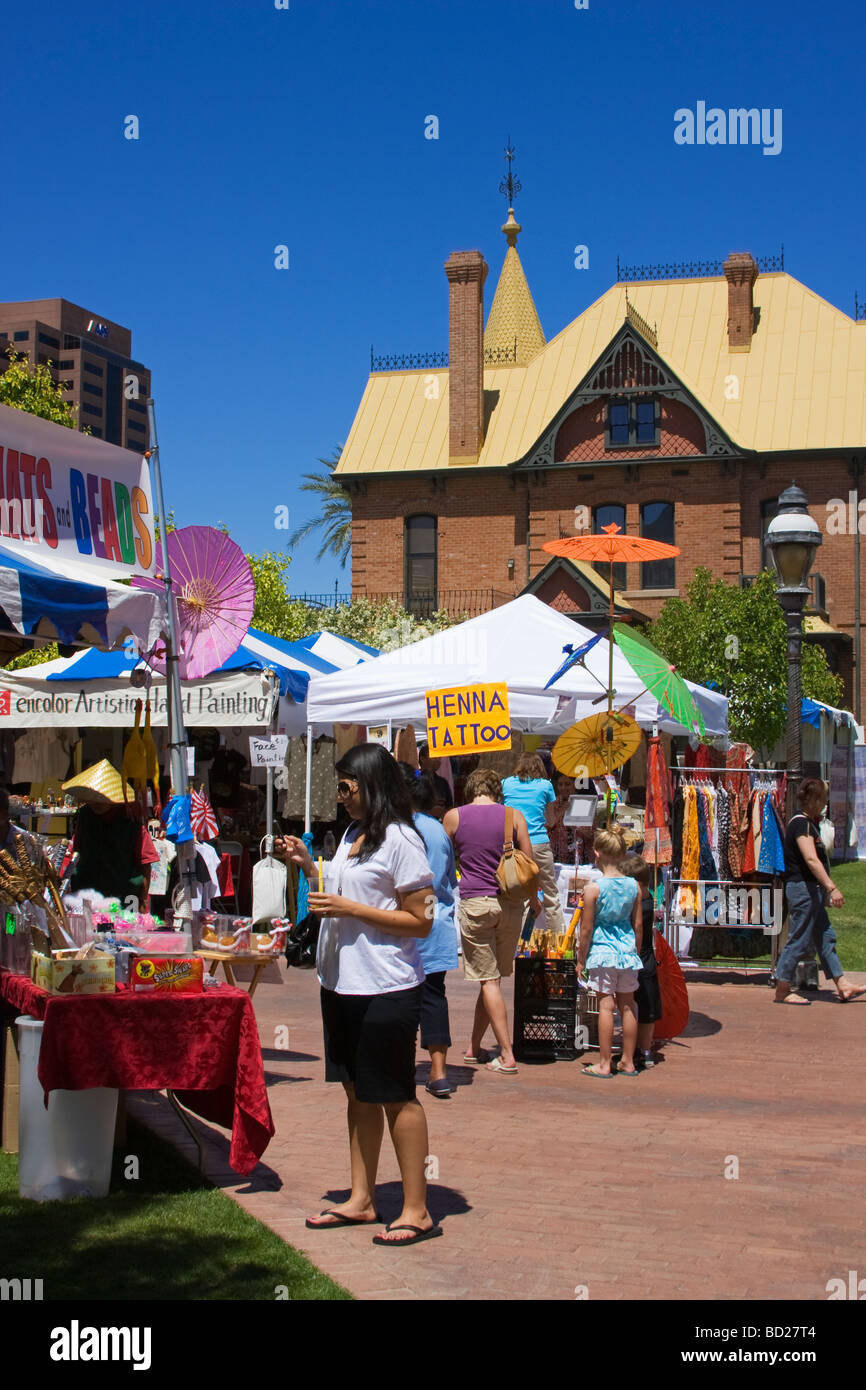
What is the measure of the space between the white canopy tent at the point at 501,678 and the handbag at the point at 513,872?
3.72 m

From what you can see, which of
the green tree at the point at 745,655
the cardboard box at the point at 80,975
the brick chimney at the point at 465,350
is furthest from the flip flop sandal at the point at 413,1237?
the brick chimney at the point at 465,350

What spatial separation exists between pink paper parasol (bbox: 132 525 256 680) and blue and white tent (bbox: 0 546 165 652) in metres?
0.22

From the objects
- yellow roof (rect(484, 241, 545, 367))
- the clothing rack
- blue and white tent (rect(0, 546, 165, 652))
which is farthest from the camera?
yellow roof (rect(484, 241, 545, 367))

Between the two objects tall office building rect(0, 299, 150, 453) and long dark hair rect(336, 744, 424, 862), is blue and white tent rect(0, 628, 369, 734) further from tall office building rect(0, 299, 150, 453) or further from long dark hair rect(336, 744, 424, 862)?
tall office building rect(0, 299, 150, 453)

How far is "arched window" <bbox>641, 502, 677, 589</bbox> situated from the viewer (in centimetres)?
3700

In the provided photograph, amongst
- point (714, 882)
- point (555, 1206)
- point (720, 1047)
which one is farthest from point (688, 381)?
point (555, 1206)

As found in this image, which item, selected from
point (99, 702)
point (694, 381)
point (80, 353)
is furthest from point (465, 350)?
point (80, 353)

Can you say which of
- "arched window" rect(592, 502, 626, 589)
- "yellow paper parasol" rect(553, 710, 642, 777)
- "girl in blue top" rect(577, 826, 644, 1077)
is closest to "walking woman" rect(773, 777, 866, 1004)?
"yellow paper parasol" rect(553, 710, 642, 777)

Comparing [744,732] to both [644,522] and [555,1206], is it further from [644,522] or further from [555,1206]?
[555,1206]

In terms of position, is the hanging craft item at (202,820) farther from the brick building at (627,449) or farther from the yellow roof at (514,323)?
the yellow roof at (514,323)

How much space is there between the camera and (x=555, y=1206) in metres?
5.73

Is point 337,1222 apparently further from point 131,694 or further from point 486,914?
point 131,694

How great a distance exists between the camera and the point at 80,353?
156250 mm
